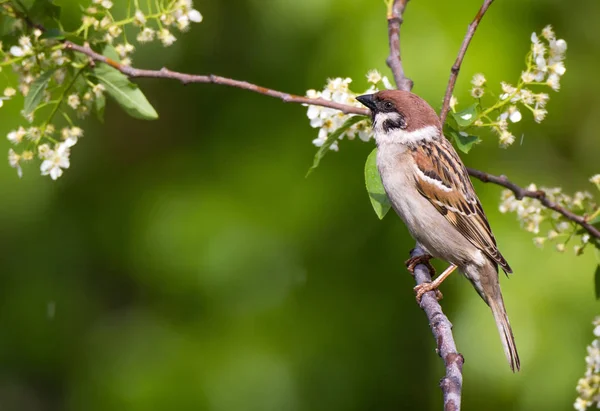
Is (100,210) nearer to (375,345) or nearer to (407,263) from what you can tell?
(375,345)

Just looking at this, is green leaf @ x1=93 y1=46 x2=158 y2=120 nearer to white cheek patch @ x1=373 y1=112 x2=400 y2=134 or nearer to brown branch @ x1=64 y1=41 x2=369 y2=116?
brown branch @ x1=64 y1=41 x2=369 y2=116

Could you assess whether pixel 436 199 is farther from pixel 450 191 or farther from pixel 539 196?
pixel 539 196

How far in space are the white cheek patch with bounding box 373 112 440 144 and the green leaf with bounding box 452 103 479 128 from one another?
44 cm

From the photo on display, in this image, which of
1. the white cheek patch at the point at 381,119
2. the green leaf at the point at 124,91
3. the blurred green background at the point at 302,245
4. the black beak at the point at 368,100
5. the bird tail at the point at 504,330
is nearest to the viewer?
the green leaf at the point at 124,91

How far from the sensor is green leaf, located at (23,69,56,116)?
97.9 inches

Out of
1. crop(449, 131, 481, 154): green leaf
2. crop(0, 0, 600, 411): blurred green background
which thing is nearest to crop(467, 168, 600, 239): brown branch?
crop(449, 131, 481, 154): green leaf

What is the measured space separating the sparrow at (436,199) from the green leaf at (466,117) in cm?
43

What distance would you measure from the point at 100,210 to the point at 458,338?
1689 millimetres

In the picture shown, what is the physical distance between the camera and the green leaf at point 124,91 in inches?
96.6

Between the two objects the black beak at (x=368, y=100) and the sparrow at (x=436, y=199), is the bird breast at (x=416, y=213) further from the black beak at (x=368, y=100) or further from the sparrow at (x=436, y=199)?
the black beak at (x=368, y=100)

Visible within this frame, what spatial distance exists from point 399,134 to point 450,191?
25 cm

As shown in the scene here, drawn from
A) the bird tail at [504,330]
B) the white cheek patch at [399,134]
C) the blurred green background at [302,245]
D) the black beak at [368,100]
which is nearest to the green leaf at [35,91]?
the black beak at [368,100]

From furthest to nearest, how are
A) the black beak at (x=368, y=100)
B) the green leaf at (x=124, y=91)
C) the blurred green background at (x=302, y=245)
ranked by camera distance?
the blurred green background at (x=302, y=245), the black beak at (x=368, y=100), the green leaf at (x=124, y=91)

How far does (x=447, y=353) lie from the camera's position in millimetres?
1968
